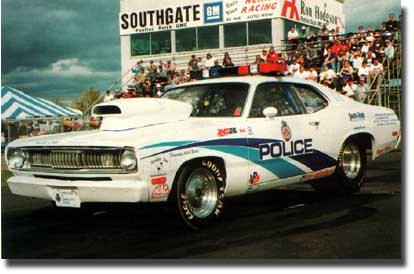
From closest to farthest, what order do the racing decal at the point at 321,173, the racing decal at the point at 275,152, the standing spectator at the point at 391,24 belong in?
1. the racing decal at the point at 275,152
2. the standing spectator at the point at 391,24
3. the racing decal at the point at 321,173

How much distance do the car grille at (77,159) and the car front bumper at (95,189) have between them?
0.12 m

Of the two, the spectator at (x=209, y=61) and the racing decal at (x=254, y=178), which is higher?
the spectator at (x=209, y=61)

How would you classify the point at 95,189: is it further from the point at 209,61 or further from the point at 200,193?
the point at 209,61

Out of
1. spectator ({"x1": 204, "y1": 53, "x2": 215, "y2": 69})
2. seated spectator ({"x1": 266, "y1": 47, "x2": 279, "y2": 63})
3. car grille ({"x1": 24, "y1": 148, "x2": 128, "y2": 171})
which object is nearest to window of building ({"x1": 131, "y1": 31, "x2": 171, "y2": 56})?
spectator ({"x1": 204, "y1": 53, "x2": 215, "y2": 69})

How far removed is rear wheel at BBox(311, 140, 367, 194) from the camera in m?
6.95

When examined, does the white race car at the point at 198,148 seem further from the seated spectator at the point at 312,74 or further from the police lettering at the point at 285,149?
the seated spectator at the point at 312,74

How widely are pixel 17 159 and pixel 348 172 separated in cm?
382

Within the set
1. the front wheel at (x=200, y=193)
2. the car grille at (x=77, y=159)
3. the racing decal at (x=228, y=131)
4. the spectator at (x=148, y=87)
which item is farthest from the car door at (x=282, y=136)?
the spectator at (x=148, y=87)

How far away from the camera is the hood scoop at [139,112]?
17.4ft

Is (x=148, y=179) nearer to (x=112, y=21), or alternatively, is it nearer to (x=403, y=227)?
(x=403, y=227)

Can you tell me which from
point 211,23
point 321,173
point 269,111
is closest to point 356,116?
point 321,173

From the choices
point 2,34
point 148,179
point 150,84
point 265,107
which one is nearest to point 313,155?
point 265,107

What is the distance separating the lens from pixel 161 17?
1190 cm

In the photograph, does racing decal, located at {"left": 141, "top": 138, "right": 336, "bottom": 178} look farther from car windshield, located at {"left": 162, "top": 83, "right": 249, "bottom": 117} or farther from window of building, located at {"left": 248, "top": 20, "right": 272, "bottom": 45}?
window of building, located at {"left": 248, "top": 20, "right": 272, "bottom": 45}
